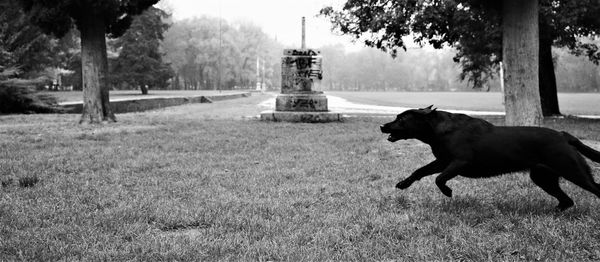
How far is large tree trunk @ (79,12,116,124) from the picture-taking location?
1347cm

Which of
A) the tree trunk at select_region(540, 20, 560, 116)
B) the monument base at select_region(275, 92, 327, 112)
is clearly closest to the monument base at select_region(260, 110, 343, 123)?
the monument base at select_region(275, 92, 327, 112)

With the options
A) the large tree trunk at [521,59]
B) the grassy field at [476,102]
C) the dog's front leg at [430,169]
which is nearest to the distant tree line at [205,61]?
the grassy field at [476,102]

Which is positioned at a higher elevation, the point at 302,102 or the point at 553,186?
the point at 302,102

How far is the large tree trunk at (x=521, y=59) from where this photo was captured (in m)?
9.02

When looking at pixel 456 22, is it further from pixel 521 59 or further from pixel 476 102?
pixel 476 102

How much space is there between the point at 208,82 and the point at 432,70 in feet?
223

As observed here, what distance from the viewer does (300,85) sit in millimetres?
17281

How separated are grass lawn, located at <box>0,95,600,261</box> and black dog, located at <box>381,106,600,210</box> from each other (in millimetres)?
357

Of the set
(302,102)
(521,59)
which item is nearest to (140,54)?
(302,102)

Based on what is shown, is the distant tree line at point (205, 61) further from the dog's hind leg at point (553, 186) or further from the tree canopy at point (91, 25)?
the dog's hind leg at point (553, 186)

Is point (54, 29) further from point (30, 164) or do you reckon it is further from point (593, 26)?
point (593, 26)

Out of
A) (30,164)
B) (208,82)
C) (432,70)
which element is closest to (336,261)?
(30,164)

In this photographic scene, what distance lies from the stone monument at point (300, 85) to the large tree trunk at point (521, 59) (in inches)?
314

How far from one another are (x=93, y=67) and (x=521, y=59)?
10.9 m
